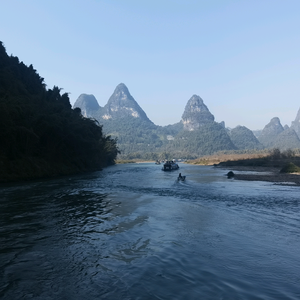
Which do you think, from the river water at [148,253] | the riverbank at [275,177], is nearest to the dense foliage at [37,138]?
the river water at [148,253]

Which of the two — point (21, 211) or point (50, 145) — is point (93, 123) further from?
point (21, 211)

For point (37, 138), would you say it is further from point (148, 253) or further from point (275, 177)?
point (275, 177)

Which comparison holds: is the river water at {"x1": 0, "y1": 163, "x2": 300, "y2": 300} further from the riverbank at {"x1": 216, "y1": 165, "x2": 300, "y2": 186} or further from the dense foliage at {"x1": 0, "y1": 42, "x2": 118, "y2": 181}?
the riverbank at {"x1": 216, "y1": 165, "x2": 300, "y2": 186}

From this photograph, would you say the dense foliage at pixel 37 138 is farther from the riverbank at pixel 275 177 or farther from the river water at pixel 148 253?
the riverbank at pixel 275 177

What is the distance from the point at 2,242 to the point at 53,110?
4742cm

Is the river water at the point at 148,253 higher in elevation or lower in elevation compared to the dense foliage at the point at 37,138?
lower

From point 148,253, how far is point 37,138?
39.1m

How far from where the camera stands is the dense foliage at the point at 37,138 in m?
38.6

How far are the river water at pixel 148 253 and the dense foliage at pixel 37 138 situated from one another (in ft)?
75.3

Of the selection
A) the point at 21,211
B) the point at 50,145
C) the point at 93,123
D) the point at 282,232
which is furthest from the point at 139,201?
the point at 93,123

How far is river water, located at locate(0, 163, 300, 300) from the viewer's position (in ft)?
23.6

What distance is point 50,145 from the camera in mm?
53094

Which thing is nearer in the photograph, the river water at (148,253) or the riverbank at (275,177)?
the river water at (148,253)

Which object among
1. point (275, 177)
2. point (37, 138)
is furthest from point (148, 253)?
point (275, 177)
